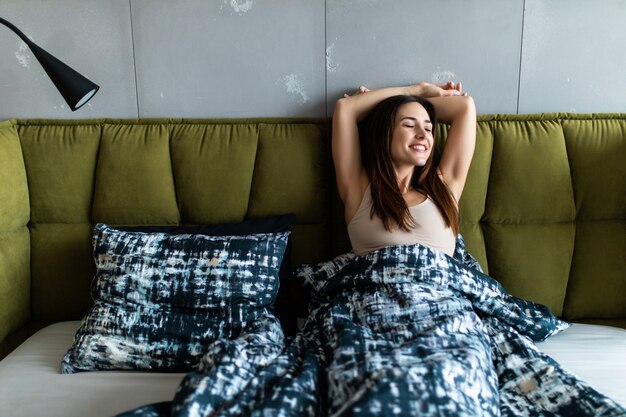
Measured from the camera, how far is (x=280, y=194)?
5.37 ft

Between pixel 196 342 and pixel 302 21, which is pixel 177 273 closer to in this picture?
pixel 196 342

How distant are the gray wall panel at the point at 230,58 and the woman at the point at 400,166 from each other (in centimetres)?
22

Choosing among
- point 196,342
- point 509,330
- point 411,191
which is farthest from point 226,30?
point 509,330

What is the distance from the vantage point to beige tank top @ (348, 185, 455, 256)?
1.52 meters

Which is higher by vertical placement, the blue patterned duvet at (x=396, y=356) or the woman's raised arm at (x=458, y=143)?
the woman's raised arm at (x=458, y=143)

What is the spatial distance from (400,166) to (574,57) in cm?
76

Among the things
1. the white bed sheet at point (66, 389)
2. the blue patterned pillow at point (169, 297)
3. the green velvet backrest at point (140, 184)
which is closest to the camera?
the white bed sheet at point (66, 389)

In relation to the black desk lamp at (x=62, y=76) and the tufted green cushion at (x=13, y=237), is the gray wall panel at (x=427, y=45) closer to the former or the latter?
the black desk lamp at (x=62, y=76)

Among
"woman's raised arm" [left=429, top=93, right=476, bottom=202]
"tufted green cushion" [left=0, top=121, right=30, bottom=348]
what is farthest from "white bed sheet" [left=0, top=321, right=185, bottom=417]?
"woman's raised arm" [left=429, top=93, right=476, bottom=202]

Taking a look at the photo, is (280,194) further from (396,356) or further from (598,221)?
(598,221)

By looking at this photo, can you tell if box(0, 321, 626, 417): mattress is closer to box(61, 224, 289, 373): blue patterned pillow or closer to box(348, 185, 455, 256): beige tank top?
box(61, 224, 289, 373): blue patterned pillow

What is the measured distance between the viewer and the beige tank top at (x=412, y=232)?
4.98ft

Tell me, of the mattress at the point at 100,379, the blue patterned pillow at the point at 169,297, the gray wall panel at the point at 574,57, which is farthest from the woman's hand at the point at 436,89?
the mattress at the point at 100,379

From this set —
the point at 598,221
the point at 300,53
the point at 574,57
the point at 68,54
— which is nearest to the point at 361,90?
the point at 300,53
